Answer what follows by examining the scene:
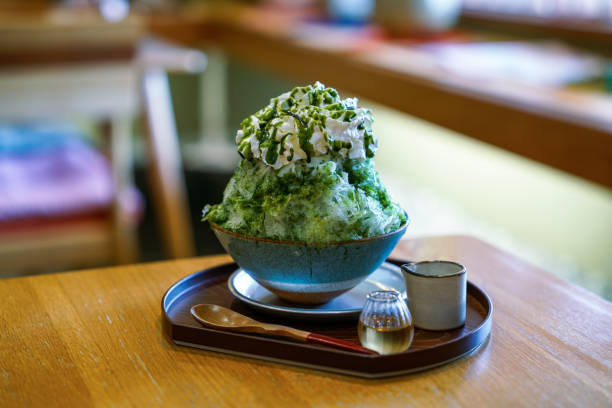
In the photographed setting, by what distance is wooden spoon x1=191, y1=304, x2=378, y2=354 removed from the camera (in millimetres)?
671

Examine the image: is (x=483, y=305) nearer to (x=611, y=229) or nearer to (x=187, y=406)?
(x=187, y=406)

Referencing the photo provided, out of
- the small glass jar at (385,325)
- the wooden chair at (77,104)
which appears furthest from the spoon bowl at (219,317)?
the wooden chair at (77,104)

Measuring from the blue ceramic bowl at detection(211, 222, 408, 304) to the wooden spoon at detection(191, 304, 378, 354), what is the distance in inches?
1.9

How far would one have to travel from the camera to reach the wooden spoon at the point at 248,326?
2.20 feet

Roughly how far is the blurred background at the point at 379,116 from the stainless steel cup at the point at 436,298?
78 cm

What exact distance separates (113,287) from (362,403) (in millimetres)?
377

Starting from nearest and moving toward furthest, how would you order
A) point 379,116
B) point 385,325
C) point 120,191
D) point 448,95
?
point 385,325
point 448,95
point 120,191
point 379,116

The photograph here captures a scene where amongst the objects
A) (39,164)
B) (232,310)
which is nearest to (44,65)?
(39,164)

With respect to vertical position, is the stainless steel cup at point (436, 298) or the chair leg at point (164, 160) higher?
the stainless steel cup at point (436, 298)

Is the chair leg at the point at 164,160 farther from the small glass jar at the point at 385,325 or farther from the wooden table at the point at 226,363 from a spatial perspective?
the small glass jar at the point at 385,325

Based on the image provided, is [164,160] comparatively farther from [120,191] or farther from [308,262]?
[308,262]

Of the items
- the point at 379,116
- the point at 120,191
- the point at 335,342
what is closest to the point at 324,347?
the point at 335,342

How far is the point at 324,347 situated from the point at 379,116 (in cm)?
283

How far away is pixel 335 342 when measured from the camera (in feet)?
2.20
